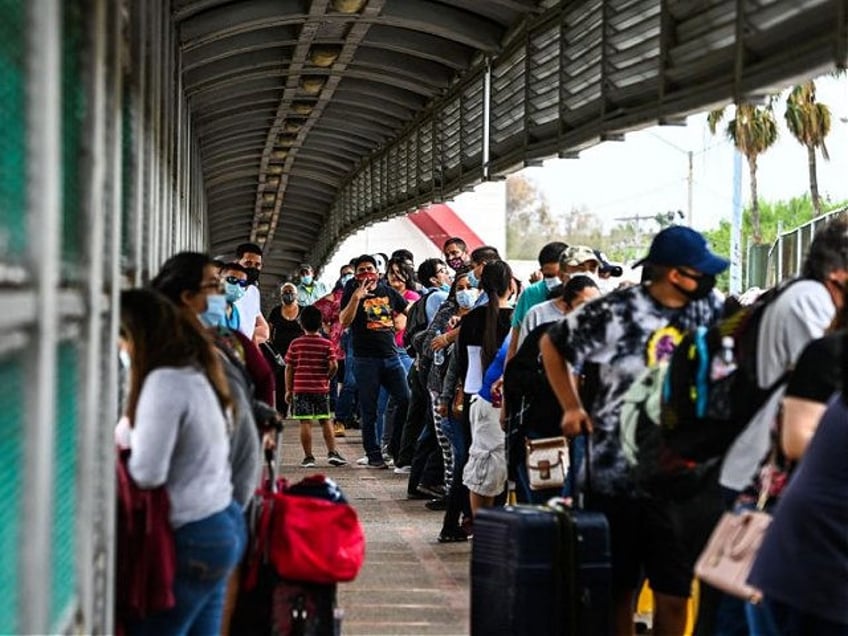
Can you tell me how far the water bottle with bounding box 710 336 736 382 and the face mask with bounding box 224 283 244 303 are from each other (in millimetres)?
4546

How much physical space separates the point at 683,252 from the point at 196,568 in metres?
2.53

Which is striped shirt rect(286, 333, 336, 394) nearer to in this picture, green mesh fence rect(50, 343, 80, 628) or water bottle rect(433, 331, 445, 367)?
water bottle rect(433, 331, 445, 367)

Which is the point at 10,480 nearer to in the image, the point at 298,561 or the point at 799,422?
the point at 799,422

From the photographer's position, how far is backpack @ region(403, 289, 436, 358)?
15153 mm

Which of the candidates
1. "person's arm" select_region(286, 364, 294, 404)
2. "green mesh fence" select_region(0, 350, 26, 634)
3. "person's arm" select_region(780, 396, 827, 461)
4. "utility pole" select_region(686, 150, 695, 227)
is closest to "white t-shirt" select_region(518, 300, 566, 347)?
"person's arm" select_region(780, 396, 827, 461)

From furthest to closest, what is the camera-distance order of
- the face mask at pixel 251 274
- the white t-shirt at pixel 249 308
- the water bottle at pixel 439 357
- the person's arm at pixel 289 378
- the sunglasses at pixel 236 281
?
the person's arm at pixel 289 378, the water bottle at pixel 439 357, the face mask at pixel 251 274, the sunglasses at pixel 236 281, the white t-shirt at pixel 249 308

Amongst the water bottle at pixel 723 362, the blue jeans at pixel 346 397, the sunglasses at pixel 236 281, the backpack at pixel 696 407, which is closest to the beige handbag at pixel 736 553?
the backpack at pixel 696 407

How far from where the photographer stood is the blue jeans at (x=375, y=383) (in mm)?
16750

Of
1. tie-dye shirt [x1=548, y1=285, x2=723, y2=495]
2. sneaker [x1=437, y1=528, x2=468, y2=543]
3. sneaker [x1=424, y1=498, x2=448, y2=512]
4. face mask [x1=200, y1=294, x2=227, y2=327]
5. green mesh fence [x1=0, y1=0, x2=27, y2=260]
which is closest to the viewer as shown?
green mesh fence [x1=0, y1=0, x2=27, y2=260]

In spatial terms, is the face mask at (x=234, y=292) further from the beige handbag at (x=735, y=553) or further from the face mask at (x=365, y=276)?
the beige handbag at (x=735, y=553)

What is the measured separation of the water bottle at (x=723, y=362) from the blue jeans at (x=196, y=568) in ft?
6.01

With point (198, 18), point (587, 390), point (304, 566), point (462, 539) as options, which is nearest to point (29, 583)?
point (304, 566)

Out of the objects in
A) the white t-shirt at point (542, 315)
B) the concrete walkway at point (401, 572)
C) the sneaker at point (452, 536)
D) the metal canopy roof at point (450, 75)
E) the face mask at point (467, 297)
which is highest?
the metal canopy roof at point (450, 75)

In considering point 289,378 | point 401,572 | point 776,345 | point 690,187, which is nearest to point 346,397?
point 289,378
